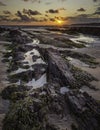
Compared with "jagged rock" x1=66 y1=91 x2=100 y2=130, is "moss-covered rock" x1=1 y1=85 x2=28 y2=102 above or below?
below

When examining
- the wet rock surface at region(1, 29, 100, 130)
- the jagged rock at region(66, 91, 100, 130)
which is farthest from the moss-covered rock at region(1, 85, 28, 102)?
the jagged rock at region(66, 91, 100, 130)

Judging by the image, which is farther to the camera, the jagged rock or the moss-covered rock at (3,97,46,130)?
the moss-covered rock at (3,97,46,130)

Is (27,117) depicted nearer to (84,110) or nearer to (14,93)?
(84,110)

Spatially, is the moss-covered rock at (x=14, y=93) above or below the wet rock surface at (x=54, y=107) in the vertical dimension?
below

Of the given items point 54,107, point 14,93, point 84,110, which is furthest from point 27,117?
point 14,93

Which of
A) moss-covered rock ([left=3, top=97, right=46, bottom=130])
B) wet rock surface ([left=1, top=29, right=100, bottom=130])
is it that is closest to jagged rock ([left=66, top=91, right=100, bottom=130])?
wet rock surface ([left=1, top=29, right=100, bottom=130])

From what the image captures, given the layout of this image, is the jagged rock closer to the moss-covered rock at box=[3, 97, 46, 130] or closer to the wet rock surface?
the wet rock surface

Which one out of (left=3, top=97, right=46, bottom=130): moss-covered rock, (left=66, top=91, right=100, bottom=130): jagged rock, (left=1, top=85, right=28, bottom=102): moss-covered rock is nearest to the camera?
(left=66, top=91, right=100, bottom=130): jagged rock

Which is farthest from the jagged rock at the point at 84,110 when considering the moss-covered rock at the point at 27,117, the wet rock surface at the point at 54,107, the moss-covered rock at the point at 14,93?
the moss-covered rock at the point at 14,93

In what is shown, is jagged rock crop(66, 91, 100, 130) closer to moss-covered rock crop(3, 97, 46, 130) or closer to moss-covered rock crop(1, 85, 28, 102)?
moss-covered rock crop(3, 97, 46, 130)

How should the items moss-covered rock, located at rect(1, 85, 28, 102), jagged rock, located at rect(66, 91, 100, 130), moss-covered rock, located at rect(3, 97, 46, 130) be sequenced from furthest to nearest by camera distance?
moss-covered rock, located at rect(1, 85, 28, 102) → moss-covered rock, located at rect(3, 97, 46, 130) → jagged rock, located at rect(66, 91, 100, 130)

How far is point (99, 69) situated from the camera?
648 inches

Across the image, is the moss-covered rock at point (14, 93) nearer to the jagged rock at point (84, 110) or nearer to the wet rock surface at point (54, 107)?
the wet rock surface at point (54, 107)

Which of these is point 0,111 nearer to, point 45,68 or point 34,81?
point 34,81
